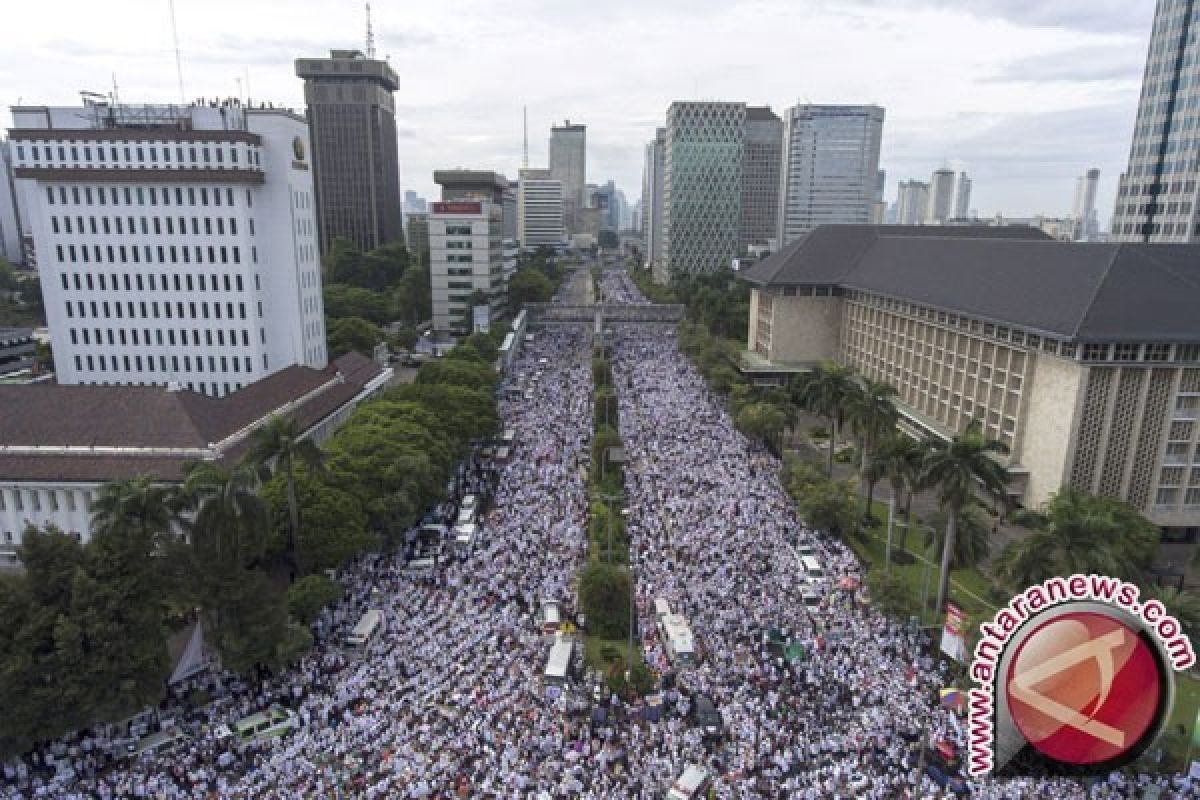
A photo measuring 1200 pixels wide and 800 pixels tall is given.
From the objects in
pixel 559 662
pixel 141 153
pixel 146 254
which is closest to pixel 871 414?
pixel 559 662

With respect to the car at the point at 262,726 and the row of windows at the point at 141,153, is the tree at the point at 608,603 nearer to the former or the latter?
the car at the point at 262,726

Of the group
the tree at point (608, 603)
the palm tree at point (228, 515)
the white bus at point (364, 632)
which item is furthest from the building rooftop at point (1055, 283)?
the palm tree at point (228, 515)

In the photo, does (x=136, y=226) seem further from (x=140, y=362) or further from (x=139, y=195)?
(x=140, y=362)

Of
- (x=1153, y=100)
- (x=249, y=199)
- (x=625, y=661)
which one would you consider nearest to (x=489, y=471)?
(x=625, y=661)

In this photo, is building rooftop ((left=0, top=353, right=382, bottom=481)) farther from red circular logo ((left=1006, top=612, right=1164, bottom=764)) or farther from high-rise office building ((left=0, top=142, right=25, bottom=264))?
high-rise office building ((left=0, top=142, right=25, bottom=264))

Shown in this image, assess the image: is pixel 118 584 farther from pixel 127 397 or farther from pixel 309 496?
pixel 127 397

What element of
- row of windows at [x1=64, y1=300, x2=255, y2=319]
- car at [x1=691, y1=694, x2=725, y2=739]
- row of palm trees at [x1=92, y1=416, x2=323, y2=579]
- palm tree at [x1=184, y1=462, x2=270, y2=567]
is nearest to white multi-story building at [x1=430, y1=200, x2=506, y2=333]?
row of windows at [x1=64, y1=300, x2=255, y2=319]

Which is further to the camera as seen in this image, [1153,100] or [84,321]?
[1153,100]
